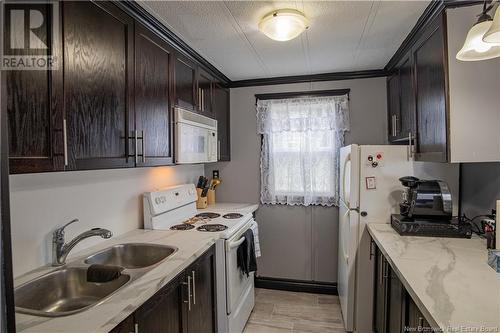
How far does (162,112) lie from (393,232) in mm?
1846

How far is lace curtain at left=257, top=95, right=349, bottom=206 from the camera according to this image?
298 cm

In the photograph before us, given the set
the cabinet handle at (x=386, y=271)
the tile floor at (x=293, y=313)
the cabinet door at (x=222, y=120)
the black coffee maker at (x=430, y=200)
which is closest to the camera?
the cabinet handle at (x=386, y=271)

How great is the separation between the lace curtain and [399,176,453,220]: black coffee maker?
3.42 feet

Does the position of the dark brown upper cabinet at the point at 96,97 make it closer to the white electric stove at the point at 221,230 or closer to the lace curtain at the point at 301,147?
the white electric stove at the point at 221,230

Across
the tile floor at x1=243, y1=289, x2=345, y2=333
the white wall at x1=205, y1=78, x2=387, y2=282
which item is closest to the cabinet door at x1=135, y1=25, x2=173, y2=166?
the white wall at x1=205, y1=78, x2=387, y2=282

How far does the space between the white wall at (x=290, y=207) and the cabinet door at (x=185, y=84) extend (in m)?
0.97

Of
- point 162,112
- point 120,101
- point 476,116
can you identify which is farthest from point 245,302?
point 476,116

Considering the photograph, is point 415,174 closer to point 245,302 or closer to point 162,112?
point 245,302

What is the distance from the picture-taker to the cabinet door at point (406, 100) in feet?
6.86

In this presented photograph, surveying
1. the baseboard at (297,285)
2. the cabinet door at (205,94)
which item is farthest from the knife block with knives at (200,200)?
the baseboard at (297,285)

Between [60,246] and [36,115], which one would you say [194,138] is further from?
[36,115]

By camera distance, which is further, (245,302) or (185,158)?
(245,302)

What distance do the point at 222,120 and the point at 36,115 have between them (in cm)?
212

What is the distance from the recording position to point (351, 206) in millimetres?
2266
